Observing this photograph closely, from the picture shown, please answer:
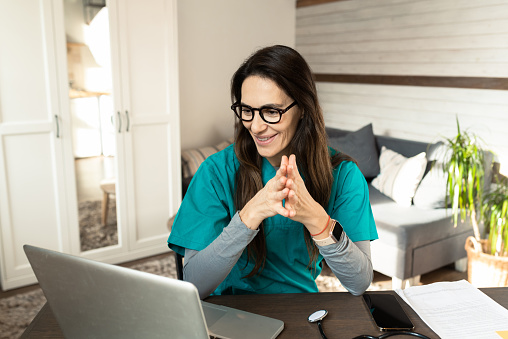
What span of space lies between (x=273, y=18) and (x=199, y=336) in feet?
13.4

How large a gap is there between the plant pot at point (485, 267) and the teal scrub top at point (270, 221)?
1646mm

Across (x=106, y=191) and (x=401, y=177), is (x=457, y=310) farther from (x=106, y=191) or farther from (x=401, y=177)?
(x=106, y=191)

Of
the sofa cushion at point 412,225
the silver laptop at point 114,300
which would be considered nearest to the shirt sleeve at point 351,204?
the silver laptop at point 114,300

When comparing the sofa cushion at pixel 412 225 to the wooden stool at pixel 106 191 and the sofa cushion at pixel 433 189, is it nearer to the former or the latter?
the sofa cushion at pixel 433 189

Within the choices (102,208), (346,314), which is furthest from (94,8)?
(346,314)

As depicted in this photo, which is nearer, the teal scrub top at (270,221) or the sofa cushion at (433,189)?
the teal scrub top at (270,221)

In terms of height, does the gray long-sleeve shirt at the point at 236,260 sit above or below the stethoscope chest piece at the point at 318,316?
above

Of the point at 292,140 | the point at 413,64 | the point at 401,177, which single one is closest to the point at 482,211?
the point at 401,177

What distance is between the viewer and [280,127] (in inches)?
49.0

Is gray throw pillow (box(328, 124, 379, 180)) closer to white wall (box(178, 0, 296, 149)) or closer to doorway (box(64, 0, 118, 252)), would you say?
white wall (box(178, 0, 296, 149))

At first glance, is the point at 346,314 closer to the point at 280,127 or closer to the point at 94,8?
the point at 280,127

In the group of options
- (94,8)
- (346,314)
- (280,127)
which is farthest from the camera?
(94,8)

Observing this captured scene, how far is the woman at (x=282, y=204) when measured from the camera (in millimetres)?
1147

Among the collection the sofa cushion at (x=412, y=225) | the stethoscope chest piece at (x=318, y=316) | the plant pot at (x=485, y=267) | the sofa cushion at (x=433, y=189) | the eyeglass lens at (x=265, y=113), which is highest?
the eyeglass lens at (x=265, y=113)
